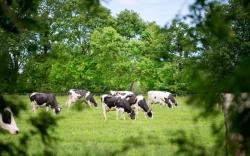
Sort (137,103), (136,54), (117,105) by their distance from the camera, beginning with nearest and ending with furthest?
1. (117,105)
2. (137,103)
3. (136,54)

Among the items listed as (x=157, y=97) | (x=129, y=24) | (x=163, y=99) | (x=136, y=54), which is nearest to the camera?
(x=163, y=99)

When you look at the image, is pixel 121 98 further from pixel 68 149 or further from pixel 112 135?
pixel 68 149

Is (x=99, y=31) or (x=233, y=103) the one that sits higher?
(x=99, y=31)

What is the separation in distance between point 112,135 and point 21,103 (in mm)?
13598

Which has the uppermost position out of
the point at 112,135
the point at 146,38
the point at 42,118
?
the point at 146,38

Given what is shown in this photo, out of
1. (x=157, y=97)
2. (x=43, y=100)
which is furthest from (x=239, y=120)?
(x=157, y=97)

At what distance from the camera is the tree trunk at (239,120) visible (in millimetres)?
3072

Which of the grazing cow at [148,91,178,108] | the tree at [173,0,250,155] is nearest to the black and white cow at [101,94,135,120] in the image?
the grazing cow at [148,91,178,108]

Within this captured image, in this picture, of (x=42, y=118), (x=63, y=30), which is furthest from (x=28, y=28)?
(x=63, y=30)

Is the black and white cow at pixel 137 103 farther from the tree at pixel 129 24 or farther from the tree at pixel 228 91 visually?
the tree at pixel 129 24

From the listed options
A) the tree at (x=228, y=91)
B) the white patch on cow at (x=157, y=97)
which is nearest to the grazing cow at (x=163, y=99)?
the white patch on cow at (x=157, y=97)

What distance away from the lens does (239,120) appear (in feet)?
10.4

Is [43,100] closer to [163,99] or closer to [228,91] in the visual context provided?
[163,99]

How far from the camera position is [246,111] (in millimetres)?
3244
